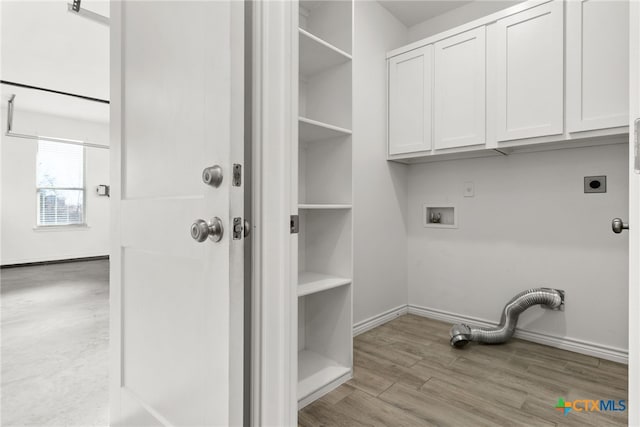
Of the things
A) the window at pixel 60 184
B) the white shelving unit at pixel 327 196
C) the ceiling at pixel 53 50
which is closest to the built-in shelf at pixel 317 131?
the white shelving unit at pixel 327 196

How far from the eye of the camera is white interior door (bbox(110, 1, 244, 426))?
2.83 ft

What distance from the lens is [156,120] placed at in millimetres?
1099

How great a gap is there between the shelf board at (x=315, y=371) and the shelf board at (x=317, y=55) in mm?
1715

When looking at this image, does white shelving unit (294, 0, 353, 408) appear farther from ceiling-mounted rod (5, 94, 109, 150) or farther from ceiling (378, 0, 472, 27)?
ceiling-mounted rod (5, 94, 109, 150)

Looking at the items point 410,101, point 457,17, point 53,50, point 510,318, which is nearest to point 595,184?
point 510,318

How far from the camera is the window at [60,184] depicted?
228 inches

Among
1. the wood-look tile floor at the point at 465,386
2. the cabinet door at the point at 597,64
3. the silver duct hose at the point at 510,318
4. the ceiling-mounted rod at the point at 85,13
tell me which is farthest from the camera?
the silver duct hose at the point at 510,318

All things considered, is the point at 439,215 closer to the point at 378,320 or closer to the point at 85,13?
the point at 378,320

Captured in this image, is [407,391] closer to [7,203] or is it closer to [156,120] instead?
[156,120]

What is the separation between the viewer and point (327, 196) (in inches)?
77.7

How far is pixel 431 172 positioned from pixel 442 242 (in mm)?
614

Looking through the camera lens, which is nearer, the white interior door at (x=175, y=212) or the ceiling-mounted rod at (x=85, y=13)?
the white interior door at (x=175, y=212)

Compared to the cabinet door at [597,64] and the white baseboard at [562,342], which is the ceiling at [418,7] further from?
the white baseboard at [562,342]
